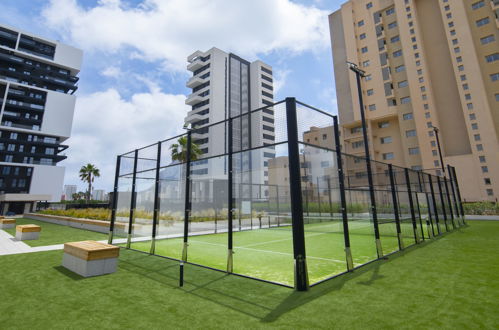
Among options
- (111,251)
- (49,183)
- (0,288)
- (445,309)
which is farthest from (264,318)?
(49,183)

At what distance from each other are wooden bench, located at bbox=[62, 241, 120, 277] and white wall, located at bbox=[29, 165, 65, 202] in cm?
5583

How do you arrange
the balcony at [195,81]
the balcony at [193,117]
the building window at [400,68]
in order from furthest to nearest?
the balcony at [195,81] < the balcony at [193,117] < the building window at [400,68]

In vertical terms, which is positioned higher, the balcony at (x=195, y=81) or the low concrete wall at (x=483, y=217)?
the balcony at (x=195, y=81)

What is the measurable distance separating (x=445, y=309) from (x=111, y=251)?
22.2 ft

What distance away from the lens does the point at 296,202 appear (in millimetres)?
4648

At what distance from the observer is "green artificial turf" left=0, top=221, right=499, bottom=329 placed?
326cm

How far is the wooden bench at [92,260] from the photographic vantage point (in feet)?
18.2

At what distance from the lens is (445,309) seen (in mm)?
3555

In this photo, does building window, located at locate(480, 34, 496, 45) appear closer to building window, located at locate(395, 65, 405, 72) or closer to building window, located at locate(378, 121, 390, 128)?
building window, located at locate(395, 65, 405, 72)

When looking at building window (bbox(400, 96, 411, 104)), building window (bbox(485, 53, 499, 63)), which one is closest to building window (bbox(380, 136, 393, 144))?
building window (bbox(400, 96, 411, 104))

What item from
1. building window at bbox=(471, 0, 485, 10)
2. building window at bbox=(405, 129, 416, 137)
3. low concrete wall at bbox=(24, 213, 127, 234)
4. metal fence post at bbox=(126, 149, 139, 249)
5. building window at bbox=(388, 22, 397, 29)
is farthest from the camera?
building window at bbox=(388, 22, 397, 29)

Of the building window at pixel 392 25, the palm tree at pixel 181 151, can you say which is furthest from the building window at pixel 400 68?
the palm tree at pixel 181 151

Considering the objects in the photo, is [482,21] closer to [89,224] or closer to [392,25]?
[392,25]

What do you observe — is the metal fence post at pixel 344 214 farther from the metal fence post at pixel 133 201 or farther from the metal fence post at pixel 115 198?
the metal fence post at pixel 115 198
